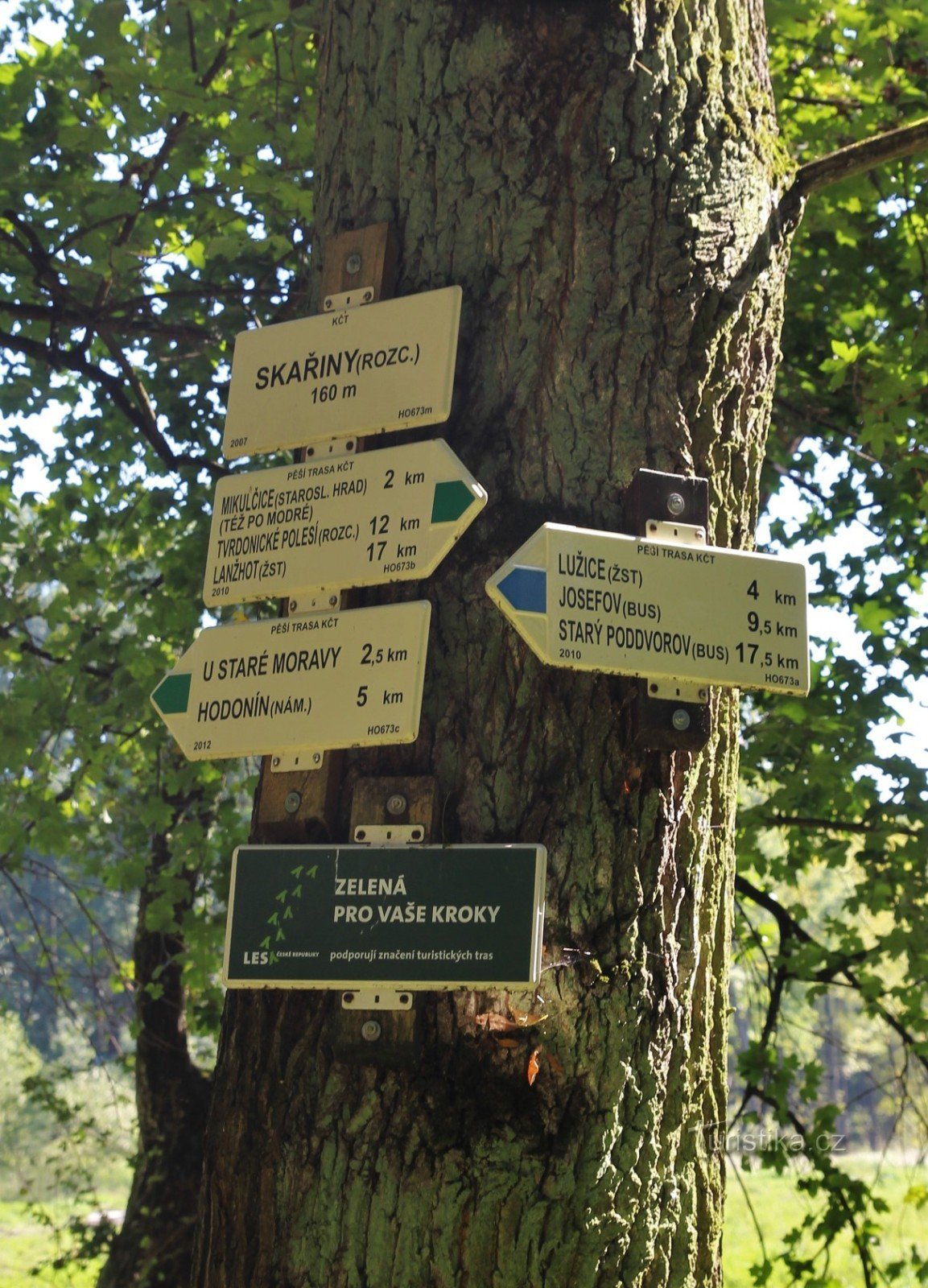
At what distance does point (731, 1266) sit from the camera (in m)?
17.8

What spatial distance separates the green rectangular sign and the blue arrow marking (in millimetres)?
344

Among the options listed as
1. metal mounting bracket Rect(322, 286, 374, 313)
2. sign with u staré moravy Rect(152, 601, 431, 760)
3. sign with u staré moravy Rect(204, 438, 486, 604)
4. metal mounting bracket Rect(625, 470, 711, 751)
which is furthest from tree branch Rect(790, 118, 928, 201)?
sign with u staré moravy Rect(152, 601, 431, 760)

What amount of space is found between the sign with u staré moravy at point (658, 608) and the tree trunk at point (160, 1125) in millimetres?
5105

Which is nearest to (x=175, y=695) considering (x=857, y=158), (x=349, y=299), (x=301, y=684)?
(x=301, y=684)

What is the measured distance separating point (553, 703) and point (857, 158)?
4.36 ft

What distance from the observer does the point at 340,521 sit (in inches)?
85.0

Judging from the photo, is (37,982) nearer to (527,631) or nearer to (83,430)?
(83,430)

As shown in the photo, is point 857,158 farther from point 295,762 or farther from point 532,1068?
point 532,1068

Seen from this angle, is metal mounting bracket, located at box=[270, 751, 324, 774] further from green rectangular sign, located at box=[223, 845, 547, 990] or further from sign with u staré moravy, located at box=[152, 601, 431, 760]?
green rectangular sign, located at box=[223, 845, 547, 990]

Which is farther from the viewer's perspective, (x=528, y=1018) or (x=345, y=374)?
(x=345, y=374)

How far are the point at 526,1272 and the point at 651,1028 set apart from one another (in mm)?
369

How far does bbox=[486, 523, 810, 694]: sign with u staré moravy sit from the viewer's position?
6.39 ft

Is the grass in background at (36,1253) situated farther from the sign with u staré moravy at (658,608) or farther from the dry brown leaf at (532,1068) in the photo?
the sign with u staré moravy at (658,608)

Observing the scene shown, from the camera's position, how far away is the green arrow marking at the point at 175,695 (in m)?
2.23
